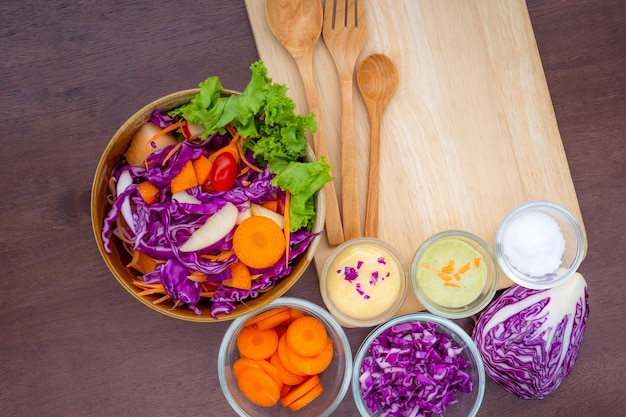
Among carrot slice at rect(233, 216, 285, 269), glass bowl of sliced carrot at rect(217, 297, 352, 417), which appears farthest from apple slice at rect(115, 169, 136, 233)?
glass bowl of sliced carrot at rect(217, 297, 352, 417)

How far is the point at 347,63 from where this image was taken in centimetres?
131

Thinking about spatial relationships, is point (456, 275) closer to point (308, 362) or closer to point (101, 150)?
point (308, 362)

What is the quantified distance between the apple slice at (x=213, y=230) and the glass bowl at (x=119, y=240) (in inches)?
5.4

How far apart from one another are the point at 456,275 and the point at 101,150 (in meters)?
0.94

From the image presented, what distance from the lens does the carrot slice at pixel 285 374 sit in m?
1.36

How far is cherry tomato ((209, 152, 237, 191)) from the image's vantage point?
113 cm

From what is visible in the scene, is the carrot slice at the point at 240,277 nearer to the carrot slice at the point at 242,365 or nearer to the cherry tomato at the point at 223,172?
the cherry tomato at the point at 223,172

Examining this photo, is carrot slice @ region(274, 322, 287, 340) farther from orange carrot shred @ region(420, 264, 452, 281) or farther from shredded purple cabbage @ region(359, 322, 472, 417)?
orange carrot shred @ region(420, 264, 452, 281)

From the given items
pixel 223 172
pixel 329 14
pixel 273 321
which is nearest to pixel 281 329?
pixel 273 321

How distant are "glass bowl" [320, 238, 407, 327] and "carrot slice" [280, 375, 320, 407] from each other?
187 millimetres

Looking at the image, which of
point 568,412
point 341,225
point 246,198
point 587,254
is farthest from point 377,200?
point 568,412

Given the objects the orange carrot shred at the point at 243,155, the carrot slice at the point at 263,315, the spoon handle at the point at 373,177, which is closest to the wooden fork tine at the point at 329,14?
the spoon handle at the point at 373,177

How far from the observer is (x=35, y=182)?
4.75 feet

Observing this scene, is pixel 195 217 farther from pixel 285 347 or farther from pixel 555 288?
pixel 555 288
